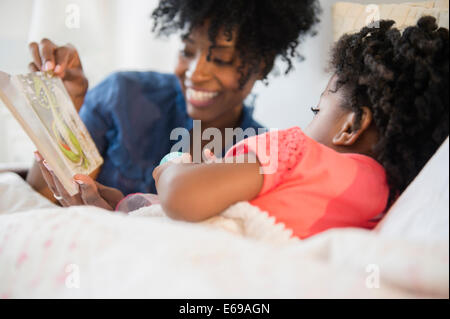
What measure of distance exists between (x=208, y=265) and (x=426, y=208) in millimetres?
280

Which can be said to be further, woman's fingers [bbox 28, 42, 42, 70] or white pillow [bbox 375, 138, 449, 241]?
woman's fingers [bbox 28, 42, 42, 70]

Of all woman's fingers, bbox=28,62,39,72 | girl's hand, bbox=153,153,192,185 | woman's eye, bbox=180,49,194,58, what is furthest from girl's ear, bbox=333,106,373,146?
woman's fingers, bbox=28,62,39,72

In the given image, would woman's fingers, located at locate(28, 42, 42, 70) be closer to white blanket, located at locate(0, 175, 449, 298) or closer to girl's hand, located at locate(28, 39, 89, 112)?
girl's hand, located at locate(28, 39, 89, 112)

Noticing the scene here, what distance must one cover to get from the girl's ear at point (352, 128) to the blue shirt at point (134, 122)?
1.59ft

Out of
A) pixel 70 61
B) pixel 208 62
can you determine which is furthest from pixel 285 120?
pixel 70 61

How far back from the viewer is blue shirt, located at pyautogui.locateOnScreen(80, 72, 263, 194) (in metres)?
1.20

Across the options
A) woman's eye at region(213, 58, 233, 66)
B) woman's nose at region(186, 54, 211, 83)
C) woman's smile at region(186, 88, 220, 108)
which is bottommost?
woman's smile at region(186, 88, 220, 108)

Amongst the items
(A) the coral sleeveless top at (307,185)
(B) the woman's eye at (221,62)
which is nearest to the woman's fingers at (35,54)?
(B) the woman's eye at (221,62)

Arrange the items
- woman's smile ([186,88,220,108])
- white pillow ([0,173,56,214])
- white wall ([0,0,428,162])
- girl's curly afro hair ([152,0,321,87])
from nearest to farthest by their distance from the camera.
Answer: white pillow ([0,173,56,214]) → girl's curly afro hair ([152,0,321,87]) → woman's smile ([186,88,220,108]) → white wall ([0,0,428,162])

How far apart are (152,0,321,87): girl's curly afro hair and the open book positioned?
0.44 metres

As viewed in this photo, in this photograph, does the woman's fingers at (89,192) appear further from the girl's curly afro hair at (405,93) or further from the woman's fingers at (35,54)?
the girl's curly afro hair at (405,93)

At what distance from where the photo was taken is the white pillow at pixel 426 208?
444 mm

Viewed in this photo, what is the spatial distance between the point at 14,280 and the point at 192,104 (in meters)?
0.84

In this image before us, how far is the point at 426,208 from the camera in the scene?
1.55ft
